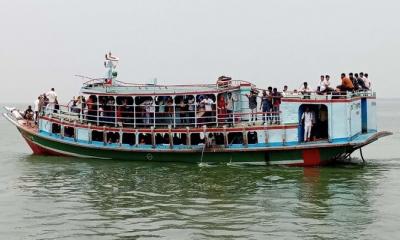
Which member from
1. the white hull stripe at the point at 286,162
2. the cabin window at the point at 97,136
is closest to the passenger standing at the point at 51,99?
the cabin window at the point at 97,136

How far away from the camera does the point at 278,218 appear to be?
1434 cm

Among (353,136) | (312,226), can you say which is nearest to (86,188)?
(312,226)

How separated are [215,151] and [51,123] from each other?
7549 mm

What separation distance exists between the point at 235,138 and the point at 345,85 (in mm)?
4659

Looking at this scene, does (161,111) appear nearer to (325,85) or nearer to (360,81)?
(325,85)

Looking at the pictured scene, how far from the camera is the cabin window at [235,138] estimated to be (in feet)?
75.4

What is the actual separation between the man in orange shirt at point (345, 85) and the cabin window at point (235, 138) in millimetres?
4228

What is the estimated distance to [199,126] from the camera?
2377 centimetres

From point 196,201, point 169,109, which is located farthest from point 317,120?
point 196,201

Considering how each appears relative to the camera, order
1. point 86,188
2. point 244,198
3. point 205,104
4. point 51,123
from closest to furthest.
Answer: point 244,198 → point 86,188 → point 205,104 → point 51,123

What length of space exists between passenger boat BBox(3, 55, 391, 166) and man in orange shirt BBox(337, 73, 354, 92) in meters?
0.31

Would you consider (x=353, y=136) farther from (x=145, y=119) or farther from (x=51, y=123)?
(x=51, y=123)

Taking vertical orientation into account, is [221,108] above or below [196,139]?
above

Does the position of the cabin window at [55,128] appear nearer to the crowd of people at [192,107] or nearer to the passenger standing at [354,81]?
the crowd of people at [192,107]
